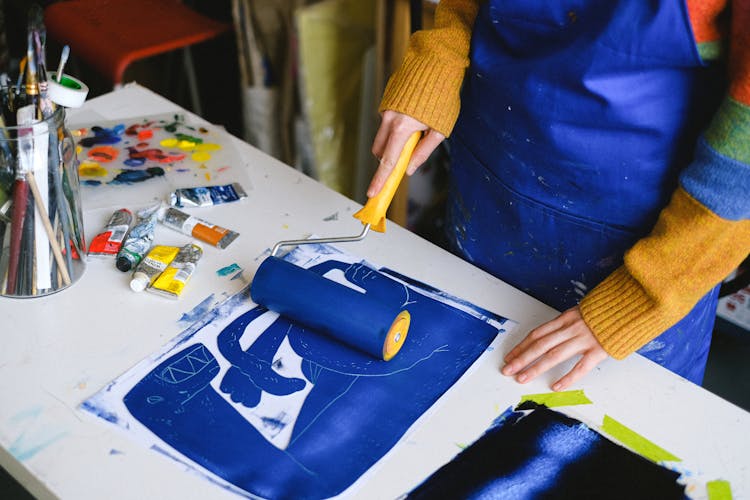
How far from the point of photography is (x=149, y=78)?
8.30ft

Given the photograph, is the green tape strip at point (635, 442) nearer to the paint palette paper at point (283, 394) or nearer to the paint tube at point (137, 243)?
the paint palette paper at point (283, 394)

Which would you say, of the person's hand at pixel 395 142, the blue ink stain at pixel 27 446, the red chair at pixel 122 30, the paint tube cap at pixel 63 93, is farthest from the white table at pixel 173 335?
the red chair at pixel 122 30

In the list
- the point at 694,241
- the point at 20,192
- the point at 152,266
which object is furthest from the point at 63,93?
the point at 694,241

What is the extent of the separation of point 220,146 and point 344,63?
916mm

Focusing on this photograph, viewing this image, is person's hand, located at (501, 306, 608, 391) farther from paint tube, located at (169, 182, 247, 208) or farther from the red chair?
the red chair

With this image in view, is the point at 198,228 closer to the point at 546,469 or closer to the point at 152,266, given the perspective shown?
the point at 152,266

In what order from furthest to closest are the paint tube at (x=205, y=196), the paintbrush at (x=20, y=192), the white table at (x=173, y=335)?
the paint tube at (x=205, y=196) < the paintbrush at (x=20, y=192) < the white table at (x=173, y=335)

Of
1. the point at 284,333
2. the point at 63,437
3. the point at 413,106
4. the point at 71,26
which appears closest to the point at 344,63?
the point at 71,26

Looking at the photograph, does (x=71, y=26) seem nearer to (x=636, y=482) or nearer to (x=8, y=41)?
(x=8, y=41)

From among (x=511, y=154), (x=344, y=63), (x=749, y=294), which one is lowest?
(x=749, y=294)

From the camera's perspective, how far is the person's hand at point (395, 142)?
91 cm

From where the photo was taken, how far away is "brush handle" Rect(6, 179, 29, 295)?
2.63ft

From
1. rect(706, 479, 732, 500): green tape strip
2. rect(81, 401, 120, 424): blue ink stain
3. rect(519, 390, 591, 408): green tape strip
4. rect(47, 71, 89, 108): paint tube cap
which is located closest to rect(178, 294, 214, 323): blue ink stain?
rect(81, 401, 120, 424): blue ink stain

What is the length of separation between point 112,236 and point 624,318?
619mm
